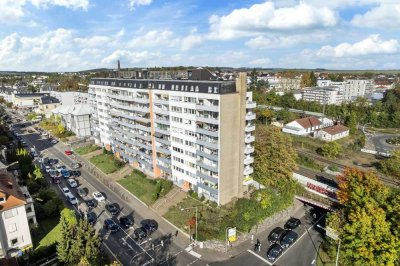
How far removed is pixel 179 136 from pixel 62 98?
142m

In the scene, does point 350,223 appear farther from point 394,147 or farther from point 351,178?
point 394,147

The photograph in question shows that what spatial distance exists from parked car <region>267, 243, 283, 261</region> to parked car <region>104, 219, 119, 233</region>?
2974 centimetres

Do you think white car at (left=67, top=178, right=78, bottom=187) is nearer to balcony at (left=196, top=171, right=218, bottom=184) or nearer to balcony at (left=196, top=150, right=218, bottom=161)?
balcony at (left=196, top=171, right=218, bottom=184)

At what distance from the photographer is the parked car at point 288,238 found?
2032 inches

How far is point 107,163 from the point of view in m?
89.6

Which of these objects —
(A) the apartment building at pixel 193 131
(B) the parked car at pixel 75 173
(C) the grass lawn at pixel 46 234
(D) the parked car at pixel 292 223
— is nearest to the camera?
(C) the grass lawn at pixel 46 234

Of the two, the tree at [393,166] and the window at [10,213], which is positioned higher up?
the window at [10,213]

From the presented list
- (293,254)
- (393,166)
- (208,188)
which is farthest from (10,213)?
(393,166)

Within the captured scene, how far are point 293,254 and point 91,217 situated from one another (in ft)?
136

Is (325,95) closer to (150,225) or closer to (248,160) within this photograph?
(248,160)

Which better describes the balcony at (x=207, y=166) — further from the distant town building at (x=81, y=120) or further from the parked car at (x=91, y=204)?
the distant town building at (x=81, y=120)

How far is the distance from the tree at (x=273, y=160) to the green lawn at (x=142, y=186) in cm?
2285

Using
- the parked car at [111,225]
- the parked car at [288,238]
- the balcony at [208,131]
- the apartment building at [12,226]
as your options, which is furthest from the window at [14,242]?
the parked car at [288,238]

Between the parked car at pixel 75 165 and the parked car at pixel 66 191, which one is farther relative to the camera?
the parked car at pixel 75 165
